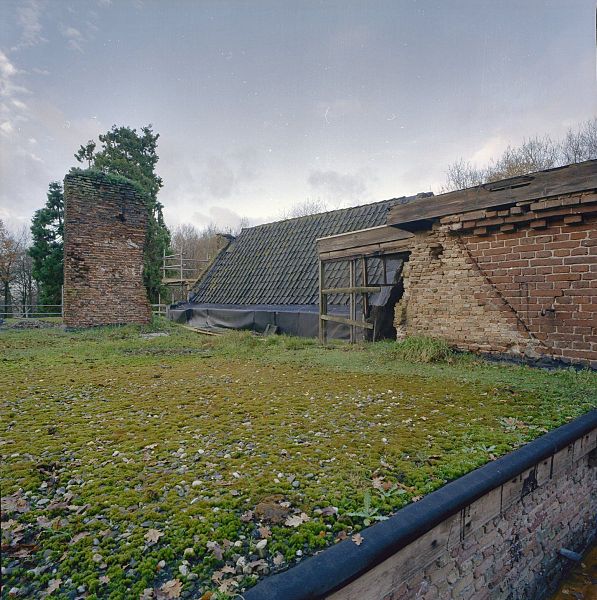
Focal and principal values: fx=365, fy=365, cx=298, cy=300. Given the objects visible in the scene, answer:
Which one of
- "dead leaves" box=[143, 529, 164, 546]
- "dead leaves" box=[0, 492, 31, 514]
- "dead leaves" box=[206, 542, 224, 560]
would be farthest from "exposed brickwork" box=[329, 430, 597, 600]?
"dead leaves" box=[0, 492, 31, 514]

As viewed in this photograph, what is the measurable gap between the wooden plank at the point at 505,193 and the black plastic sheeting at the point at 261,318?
375 centimetres

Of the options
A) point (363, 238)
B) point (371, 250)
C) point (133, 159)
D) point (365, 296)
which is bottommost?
point (365, 296)

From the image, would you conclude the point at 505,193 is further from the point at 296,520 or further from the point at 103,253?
the point at 103,253

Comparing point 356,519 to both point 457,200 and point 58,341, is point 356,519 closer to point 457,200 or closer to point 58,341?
point 457,200

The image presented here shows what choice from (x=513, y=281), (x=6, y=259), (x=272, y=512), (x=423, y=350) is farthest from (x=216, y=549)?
(x=6, y=259)

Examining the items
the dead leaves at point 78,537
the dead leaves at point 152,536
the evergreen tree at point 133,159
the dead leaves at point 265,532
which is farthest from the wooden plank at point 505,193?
the evergreen tree at point 133,159

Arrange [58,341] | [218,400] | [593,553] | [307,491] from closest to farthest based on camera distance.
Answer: [307,491] → [593,553] → [218,400] → [58,341]

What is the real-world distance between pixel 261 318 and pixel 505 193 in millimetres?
7754

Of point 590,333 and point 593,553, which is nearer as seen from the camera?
point 593,553

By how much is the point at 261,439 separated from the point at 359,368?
10.0ft

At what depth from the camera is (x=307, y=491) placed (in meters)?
1.97

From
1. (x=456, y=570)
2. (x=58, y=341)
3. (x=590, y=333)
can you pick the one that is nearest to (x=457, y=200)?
(x=590, y=333)

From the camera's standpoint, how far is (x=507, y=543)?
235cm

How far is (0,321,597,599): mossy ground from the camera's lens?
148cm
